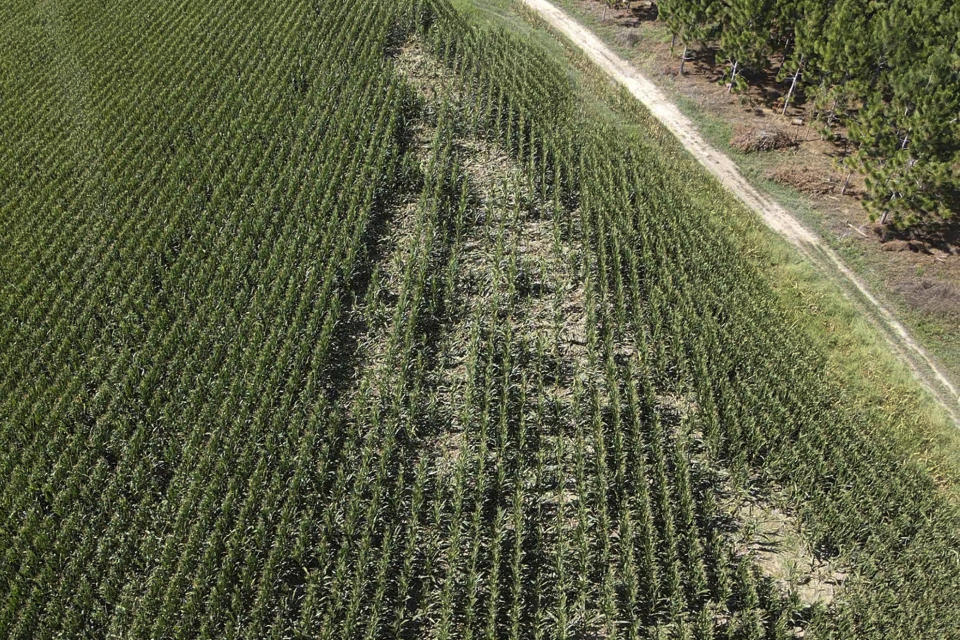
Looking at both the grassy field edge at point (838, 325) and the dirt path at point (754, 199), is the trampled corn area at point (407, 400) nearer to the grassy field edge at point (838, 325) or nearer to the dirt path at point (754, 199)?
the grassy field edge at point (838, 325)

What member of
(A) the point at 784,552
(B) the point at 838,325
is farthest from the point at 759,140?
(A) the point at 784,552

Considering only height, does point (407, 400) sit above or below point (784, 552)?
above

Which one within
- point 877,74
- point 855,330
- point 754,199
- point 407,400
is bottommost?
point 407,400

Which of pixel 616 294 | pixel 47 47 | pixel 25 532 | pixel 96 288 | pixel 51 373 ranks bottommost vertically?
pixel 25 532

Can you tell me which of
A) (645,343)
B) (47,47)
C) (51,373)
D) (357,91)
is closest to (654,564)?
(645,343)

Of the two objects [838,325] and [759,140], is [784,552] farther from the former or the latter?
[759,140]

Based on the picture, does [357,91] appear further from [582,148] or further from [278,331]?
[278,331]
